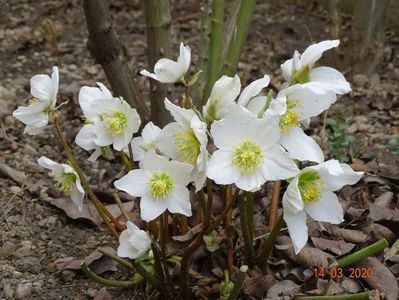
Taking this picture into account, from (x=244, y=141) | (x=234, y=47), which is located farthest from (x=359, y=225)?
(x=234, y=47)

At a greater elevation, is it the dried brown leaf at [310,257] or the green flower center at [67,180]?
the green flower center at [67,180]

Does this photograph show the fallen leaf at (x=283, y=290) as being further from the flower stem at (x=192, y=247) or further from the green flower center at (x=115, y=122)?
the green flower center at (x=115, y=122)

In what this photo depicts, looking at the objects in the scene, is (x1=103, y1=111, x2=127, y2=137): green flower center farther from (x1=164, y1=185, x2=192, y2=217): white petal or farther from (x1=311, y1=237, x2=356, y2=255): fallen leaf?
(x1=311, y1=237, x2=356, y2=255): fallen leaf

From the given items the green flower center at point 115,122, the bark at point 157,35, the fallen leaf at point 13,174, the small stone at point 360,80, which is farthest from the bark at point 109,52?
the small stone at point 360,80

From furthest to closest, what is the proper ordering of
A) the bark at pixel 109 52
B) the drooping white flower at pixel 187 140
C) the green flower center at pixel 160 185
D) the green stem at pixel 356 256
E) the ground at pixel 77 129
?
the bark at pixel 109 52 → the ground at pixel 77 129 → the green stem at pixel 356 256 → the green flower center at pixel 160 185 → the drooping white flower at pixel 187 140

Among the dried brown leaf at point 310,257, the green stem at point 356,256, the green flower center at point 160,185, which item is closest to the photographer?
the green flower center at point 160,185

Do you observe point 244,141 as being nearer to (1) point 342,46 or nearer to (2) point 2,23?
(1) point 342,46

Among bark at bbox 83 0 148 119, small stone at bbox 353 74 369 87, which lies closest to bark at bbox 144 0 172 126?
bark at bbox 83 0 148 119
